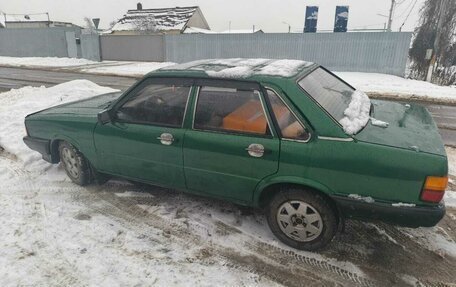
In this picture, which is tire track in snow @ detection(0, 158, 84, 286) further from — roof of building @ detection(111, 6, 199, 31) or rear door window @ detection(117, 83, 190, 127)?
roof of building @ detection(111, 6, 199, 31)

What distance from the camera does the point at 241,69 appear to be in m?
3.29

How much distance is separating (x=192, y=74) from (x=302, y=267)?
6.95 feet

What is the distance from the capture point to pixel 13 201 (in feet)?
13.0

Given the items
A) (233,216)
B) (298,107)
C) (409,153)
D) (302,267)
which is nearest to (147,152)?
(233,216)

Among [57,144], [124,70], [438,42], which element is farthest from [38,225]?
[124,70]

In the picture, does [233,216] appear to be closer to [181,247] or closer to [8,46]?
[181,247]

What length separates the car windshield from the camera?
3.03 metres

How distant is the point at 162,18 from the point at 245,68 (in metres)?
34.7

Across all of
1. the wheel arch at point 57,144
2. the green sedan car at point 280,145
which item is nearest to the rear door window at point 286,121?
the green sedan car at point 280,145

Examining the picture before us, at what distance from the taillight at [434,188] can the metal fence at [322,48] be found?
53.4 feet

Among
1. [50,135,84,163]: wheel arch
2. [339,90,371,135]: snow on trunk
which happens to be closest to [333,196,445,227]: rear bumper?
[339,90,371,135]: snow on trunk

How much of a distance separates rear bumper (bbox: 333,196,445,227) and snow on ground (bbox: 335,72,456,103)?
397 inches

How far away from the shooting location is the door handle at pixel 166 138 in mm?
3357

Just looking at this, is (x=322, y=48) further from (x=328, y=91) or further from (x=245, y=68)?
(x=245, y=68)
